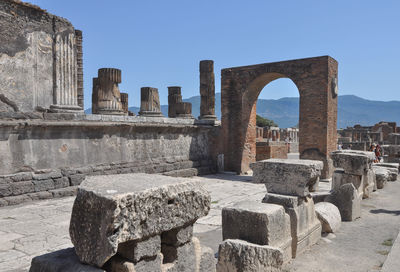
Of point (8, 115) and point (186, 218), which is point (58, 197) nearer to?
point (8, 115)

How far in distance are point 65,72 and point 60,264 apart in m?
7.75

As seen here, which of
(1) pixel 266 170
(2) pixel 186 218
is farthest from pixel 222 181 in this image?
(2) pixel 186 218

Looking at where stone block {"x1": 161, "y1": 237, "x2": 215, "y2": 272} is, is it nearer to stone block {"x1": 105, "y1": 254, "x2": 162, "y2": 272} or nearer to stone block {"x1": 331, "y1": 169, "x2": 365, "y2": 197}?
stone block {"x1": 105, "y1": 254, "x2": 162, "y2": 272}

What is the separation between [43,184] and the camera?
7617 millimetres

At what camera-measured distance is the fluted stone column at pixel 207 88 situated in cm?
1369

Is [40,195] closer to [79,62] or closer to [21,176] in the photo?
[21,176]

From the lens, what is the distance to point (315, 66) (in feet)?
37.6

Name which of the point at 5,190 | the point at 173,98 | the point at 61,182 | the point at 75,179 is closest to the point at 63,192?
the point at 61,182

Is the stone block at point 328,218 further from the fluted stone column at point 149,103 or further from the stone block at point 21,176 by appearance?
the fluted stone column at point 149,103

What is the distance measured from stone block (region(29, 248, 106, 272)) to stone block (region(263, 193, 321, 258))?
311 centimetres

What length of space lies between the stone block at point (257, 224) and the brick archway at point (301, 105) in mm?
8222

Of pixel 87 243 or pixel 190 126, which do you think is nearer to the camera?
pixel 87 243

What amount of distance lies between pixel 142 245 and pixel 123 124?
760cm

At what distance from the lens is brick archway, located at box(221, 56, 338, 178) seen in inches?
452
